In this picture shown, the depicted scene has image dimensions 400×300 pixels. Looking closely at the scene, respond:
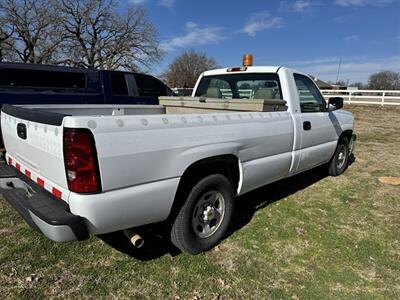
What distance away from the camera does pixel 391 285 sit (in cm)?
269

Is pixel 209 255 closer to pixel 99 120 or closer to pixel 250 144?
pixel 250 144

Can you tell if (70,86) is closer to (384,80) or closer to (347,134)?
(347,134)

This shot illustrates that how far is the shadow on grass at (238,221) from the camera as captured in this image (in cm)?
308

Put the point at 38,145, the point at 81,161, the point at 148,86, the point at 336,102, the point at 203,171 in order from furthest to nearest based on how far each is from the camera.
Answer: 1. the point at 148,86
2. the point at 336,102
3. the point at 203,171
4. the point at 38,145
5. the point at 81,161

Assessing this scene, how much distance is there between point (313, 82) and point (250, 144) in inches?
84.1

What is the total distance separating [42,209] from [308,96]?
146 inches

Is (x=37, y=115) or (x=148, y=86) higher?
(x=148, y=86)

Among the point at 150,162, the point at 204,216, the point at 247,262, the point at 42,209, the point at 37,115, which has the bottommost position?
the point at 247,262

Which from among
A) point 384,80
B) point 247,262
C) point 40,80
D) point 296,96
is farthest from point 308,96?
point 384,80

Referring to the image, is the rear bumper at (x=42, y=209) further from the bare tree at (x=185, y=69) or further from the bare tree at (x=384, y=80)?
the bare tree at (x=384, y=80)

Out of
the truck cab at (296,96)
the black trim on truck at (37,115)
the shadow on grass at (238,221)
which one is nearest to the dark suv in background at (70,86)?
the truck cab at (296,96)

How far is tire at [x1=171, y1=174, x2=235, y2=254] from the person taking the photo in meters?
2.81

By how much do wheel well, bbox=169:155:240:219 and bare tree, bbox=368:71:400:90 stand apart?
78.0 m

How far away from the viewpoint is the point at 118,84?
737 cm
